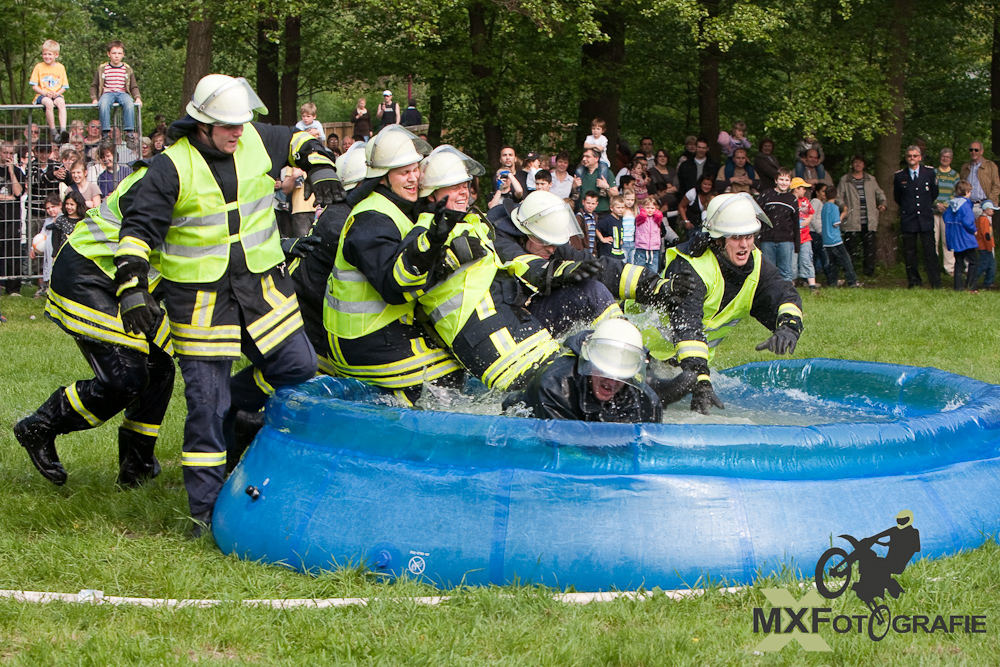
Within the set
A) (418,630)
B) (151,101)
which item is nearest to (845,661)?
(418,630)

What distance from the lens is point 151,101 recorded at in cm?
3434

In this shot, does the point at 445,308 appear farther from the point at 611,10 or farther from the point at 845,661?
the point at 611,10

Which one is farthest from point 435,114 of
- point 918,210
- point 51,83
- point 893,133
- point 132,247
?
point 132,247

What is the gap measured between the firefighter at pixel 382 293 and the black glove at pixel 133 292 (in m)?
1.15

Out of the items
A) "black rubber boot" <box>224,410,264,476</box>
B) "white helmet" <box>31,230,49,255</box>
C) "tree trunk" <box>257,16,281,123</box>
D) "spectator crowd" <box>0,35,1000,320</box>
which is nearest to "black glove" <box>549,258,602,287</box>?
"black rubber boot" <box>224,410,264,476</box>

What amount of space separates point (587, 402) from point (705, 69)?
1686 cm

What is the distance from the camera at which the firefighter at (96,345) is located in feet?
21.9

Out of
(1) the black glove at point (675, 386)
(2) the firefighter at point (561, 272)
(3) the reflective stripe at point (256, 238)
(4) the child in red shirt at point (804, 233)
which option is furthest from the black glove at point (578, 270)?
(4) the child in red shirt at point (804, 233)

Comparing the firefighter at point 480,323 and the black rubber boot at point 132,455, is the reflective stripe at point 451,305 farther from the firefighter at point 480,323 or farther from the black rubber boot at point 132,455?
the black rubber boot at point 132,455

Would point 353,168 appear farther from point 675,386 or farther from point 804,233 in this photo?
point 804,233

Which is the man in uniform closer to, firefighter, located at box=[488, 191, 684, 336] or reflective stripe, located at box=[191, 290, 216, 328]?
firefighter, located at box=[488, 191, 684, 336]

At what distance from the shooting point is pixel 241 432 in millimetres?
7031

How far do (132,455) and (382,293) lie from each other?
1911mm

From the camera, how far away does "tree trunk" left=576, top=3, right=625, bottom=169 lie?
70.6 ft
